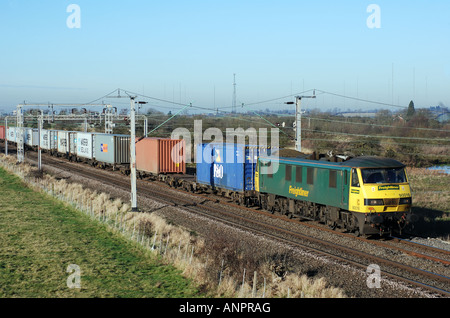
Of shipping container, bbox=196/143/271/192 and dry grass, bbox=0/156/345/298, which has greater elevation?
shipping container, bbox=196/143/271/192

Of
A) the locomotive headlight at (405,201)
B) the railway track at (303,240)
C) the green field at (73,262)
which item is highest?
the locomotive headlight at (405,201)

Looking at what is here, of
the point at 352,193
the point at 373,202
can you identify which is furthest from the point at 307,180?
the point at 373,202

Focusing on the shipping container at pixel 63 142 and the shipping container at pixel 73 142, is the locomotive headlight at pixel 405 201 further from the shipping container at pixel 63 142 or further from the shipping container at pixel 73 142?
the shipping container at pixel 63 142

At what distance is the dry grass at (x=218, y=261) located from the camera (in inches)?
506

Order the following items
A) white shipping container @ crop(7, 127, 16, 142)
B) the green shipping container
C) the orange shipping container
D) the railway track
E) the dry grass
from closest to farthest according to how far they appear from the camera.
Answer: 1. the dry grass
2. the railway track
3. the green shipping container
4. the orange shipping container
5. white shipping container @ crop(7, 127, 16, 142)

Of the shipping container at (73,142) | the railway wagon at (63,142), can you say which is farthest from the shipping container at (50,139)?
the shipping container at (73,142)

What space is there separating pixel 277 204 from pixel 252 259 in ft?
31.0

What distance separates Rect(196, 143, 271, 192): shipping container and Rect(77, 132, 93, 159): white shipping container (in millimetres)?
22531

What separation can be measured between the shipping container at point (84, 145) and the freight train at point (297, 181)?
12.3 meters

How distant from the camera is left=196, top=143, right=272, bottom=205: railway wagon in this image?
2634 centimetres

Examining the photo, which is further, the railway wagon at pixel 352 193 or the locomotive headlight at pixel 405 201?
the locomotive headlight at pixel 405 201

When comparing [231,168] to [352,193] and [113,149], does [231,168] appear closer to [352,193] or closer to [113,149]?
[352,193]

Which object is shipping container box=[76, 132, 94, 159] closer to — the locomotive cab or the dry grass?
the dry grass

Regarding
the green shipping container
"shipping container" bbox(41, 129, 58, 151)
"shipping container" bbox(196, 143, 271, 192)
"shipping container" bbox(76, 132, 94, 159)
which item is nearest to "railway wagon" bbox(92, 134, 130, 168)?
"shipping container" bbox(76, 132, 94, 159)
